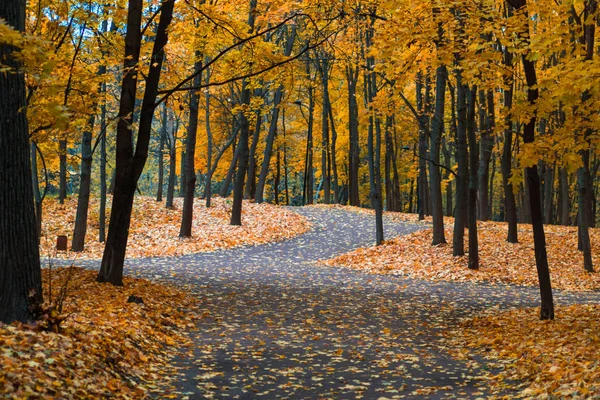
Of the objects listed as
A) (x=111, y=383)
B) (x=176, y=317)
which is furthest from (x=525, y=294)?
(x=111, y=383)

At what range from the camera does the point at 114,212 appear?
10.5 metres

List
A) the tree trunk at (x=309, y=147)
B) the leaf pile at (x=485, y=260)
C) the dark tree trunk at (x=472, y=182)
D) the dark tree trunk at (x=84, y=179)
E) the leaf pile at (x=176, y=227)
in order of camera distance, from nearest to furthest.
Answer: the leaf pile at (x=485, y=260)
the dark tree trunk at (x=472, y=182)
the dark tree trunk at (x=84, y=179)
the leaf pile at (x=176, y=227)
the tree trunk at (x=309, y=147)

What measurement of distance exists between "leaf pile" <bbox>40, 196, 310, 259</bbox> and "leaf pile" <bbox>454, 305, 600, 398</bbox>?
41.0ft

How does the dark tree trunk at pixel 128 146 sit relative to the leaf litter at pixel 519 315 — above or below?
above

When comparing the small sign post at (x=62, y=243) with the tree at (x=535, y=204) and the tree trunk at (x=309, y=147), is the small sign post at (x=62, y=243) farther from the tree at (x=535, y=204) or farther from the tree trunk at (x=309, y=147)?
the tree trunk at (x=309, y=147)

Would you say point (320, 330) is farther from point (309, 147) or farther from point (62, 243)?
point (309, 147)

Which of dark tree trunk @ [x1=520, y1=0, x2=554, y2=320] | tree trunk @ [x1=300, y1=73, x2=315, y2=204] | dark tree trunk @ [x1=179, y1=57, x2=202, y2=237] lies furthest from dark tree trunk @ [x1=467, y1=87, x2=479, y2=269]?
tree trunk @ [x1=300, y1=73, x2=315, y2=204]

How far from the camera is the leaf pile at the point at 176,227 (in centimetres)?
2047

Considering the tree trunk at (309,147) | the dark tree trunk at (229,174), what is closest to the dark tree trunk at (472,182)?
the dark tree trunk at (229,174)

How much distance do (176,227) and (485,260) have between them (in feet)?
40.6

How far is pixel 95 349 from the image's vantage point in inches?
235

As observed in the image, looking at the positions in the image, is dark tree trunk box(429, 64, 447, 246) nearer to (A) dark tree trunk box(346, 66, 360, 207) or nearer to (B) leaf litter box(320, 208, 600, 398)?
(B) leaf litter box(320, 208, 600, 398)

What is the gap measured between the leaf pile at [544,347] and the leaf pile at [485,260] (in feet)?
17.7

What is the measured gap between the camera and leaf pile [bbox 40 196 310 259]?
20.5 meters
